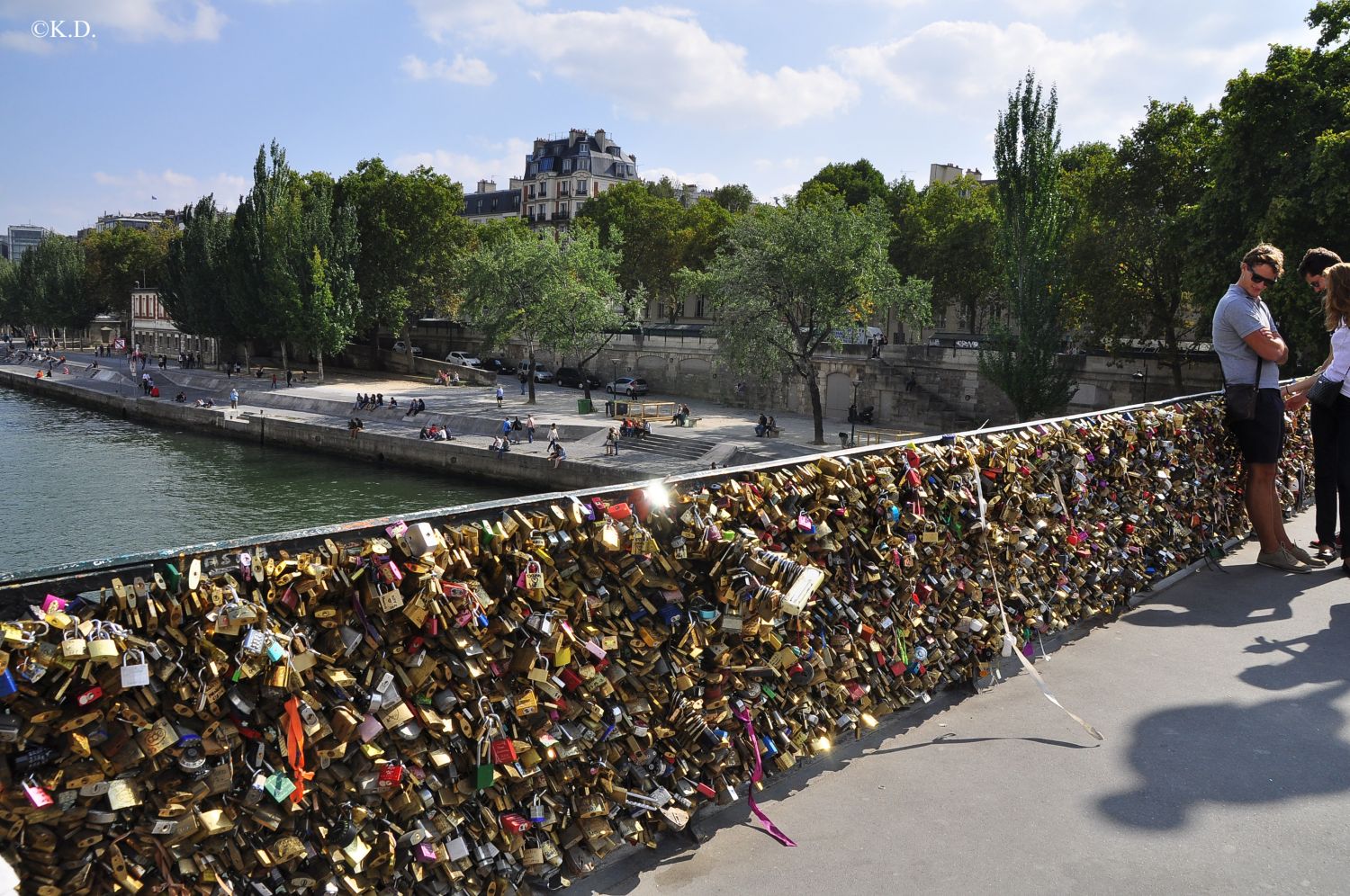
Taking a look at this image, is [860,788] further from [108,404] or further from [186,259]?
[186,259]

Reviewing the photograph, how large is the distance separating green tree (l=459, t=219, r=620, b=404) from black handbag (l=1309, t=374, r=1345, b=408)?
115ft

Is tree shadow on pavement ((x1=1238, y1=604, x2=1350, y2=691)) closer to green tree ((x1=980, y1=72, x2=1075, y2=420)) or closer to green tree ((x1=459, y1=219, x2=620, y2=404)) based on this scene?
green tree ((x1=980, y1=72, x2=1075, y2=420))

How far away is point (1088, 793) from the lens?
4.54 m

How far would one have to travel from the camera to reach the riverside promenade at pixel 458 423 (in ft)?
103

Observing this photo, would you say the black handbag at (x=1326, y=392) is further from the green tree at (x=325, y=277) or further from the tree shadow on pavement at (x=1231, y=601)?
the green tree at (x=325, y=277)

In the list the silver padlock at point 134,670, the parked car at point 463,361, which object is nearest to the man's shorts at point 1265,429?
the silver padlock at point 134,670

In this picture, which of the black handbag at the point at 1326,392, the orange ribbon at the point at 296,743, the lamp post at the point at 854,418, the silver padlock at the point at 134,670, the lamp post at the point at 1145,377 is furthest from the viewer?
the lamp post at the point at 854,418

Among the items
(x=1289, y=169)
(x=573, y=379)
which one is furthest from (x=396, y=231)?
(x=1289, y=169)

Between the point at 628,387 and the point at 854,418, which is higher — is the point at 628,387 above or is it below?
above

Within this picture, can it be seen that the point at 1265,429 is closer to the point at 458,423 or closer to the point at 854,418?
the point at 854,418

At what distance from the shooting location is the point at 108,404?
52.0m

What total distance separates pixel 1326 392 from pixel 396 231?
54.2 meters

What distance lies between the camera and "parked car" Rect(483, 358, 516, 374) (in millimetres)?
57500

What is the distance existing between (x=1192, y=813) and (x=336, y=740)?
3.74m
